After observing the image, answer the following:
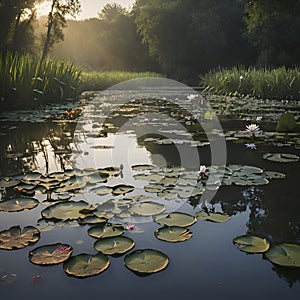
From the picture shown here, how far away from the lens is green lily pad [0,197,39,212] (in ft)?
5.33

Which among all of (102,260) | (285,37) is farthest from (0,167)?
(285,37)

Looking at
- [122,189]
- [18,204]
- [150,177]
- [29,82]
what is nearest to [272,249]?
[122,189]

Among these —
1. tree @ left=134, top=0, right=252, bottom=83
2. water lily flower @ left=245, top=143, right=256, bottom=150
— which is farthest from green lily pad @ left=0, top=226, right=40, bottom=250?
tree @ left=134, top=0, right=252, bottom=83

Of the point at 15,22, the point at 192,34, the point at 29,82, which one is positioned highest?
the point at 192,34

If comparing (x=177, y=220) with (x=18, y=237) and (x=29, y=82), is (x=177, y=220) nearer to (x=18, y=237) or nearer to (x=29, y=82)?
(x=18, y=237)

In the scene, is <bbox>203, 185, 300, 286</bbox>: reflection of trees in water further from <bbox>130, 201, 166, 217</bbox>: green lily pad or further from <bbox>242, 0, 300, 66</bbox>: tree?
<bbox>242, 0, 300, 66</bbox>: tree

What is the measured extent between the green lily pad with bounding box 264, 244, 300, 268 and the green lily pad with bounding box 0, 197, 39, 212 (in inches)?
44.0

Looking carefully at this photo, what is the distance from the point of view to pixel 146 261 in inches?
45.4

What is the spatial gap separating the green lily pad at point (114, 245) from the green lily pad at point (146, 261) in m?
0.06

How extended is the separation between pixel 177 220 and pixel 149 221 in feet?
0.42

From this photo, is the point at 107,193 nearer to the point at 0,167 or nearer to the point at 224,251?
the point at 224,251

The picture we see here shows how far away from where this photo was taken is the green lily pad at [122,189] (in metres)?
1.83

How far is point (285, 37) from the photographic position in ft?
81.1

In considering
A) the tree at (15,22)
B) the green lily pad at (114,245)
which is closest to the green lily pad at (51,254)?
the green lily pad at (114,245)
